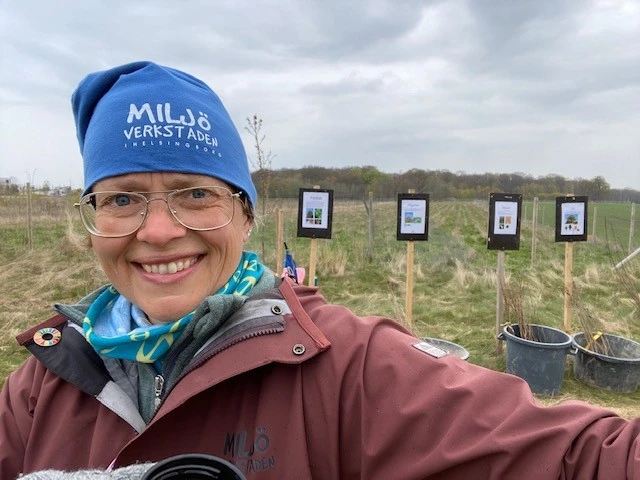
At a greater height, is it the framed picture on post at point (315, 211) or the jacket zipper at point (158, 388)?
the framed picture on post at point (315, 211)

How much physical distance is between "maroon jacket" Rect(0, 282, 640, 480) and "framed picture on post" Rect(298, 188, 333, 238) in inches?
170

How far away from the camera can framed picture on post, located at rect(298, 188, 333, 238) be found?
215 inches

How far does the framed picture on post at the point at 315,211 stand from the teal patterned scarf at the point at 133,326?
4127 millimetres

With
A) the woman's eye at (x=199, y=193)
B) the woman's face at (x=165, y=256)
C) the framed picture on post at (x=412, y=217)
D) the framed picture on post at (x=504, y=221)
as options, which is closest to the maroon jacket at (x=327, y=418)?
the woman's face at (x=165, y=256)

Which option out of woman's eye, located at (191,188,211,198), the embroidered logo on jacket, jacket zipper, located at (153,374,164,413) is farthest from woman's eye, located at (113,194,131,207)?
the embroidered logo on jacket

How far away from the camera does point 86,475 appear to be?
711 mm

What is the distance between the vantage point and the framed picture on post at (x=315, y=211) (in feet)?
17.9

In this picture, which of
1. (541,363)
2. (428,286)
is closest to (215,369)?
(541,363)

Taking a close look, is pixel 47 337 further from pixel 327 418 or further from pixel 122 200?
pixel 327 418

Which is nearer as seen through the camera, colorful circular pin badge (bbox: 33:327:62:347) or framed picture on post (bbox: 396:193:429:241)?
colorful circular pin badge (bbox: 33:327:62:347)

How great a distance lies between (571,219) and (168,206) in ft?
17.4

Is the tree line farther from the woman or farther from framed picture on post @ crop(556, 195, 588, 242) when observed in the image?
the woman

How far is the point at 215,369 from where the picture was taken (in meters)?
0.97

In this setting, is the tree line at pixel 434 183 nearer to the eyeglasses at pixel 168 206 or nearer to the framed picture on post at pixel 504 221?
the framed picture on post at pixel 504 221
